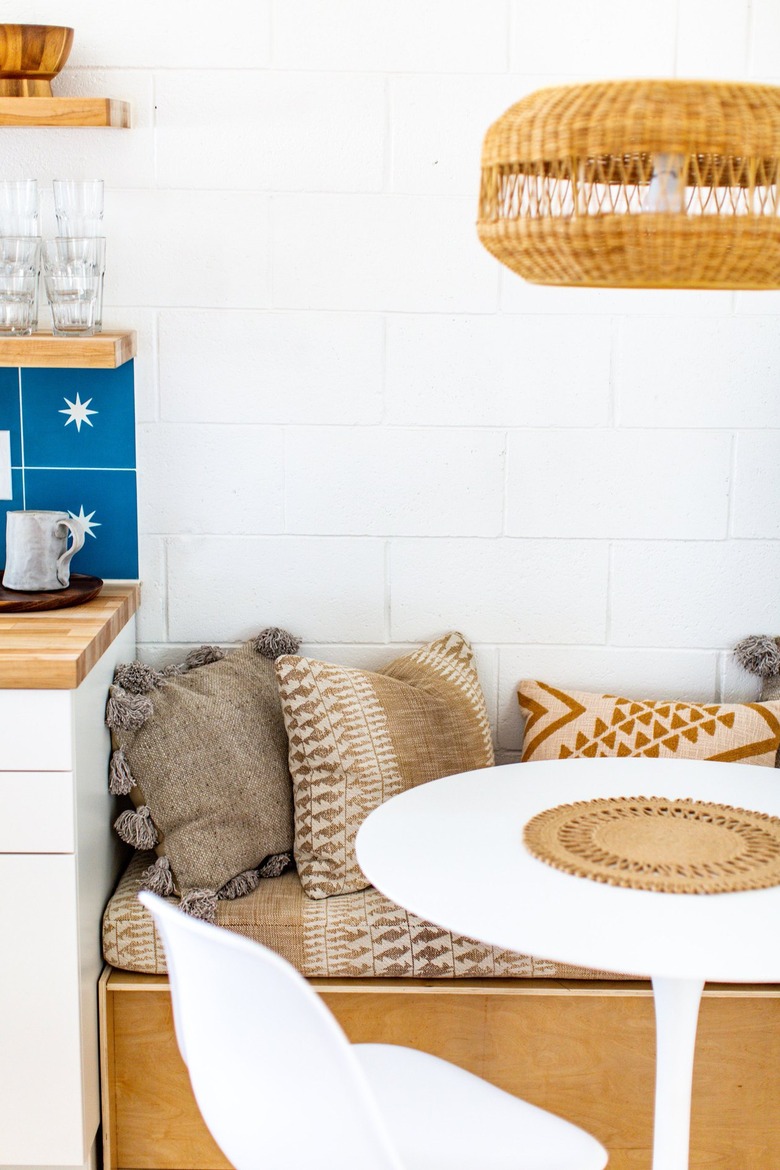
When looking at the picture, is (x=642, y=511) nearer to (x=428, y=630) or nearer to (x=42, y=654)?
A: (x=428, y=630)

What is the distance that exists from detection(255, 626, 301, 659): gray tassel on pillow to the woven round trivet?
0.84m

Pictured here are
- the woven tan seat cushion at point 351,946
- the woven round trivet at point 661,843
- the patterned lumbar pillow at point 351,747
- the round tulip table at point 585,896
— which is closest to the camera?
the round tulip table at point 585,896

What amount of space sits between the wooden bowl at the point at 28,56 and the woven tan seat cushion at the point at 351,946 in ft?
4.68

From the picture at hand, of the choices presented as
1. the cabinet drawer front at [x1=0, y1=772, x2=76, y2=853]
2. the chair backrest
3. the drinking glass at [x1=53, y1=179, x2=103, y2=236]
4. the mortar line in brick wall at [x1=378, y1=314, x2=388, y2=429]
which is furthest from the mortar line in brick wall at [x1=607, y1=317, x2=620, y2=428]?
the chair backrest

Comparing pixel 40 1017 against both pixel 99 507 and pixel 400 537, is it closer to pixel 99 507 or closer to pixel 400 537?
pixel 99 507

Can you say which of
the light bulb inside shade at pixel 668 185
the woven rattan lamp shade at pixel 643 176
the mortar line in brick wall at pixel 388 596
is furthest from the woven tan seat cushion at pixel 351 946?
the light bulb inside shade at pixel 668 185

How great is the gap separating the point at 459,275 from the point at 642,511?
1.89 ft

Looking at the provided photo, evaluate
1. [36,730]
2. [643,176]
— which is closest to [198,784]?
[36,730]

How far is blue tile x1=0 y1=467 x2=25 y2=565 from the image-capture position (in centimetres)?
251

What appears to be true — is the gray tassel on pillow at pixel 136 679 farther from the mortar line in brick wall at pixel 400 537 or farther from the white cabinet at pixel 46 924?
the mortar line in brick wall at pixel 400 537

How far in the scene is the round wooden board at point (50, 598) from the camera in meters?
2.24

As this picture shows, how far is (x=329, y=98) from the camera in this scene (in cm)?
240

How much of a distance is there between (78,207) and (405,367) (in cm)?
66

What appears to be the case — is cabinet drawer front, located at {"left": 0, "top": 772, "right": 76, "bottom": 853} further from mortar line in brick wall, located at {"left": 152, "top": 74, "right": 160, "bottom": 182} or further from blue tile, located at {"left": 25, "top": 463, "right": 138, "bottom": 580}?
mortar line in brick wall, located at {"left": 152, "top": 74, "right": 160, "bottom": 182}
